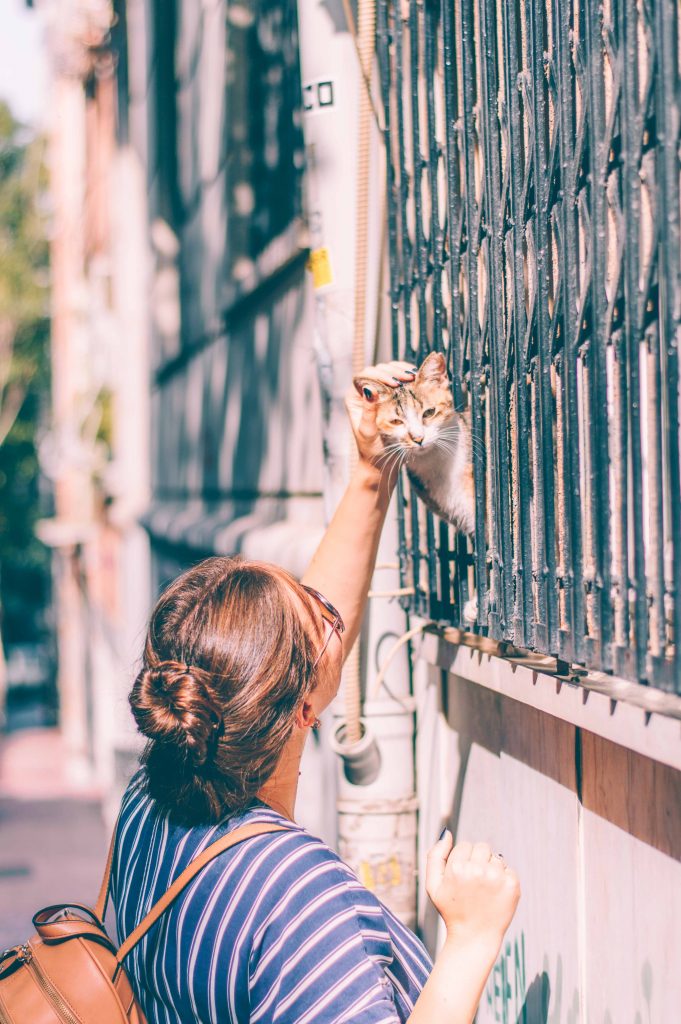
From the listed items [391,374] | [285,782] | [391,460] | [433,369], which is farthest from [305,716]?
[433,369]

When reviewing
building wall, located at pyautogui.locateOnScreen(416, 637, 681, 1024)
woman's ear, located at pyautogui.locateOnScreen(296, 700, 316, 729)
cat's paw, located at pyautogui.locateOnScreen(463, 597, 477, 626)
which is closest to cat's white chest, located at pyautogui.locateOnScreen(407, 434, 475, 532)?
cat's paw, located at pyautogui.locateOnScreen(463, 597, 477, 626)

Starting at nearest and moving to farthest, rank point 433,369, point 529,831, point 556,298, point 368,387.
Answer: point 556,298 → point 529,831 → point 368,387 → point 433,369

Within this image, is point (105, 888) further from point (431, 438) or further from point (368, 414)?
point (431, 438)

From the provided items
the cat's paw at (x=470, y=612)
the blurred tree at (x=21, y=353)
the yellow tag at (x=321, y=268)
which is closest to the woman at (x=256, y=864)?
the cat's paw at (x=470, y=612)

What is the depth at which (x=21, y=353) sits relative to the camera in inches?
1147

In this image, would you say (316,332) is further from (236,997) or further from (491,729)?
(236,997)

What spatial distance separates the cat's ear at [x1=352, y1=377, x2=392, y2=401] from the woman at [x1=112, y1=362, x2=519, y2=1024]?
0.56 metres

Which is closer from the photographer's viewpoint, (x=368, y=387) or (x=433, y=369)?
(x=368, y=387)

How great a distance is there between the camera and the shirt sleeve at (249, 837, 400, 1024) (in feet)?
5.02

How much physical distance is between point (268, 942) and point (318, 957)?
0.08m

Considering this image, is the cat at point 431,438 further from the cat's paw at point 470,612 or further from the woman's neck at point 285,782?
the woman's neck at point 285,782

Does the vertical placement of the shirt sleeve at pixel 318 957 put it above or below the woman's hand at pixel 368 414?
below

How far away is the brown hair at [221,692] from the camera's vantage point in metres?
1.74

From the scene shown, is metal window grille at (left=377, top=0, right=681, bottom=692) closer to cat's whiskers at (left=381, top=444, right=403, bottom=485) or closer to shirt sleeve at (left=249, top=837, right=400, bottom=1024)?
cat's whiskers at (left=381, top=444, right=403, bottom=485)
